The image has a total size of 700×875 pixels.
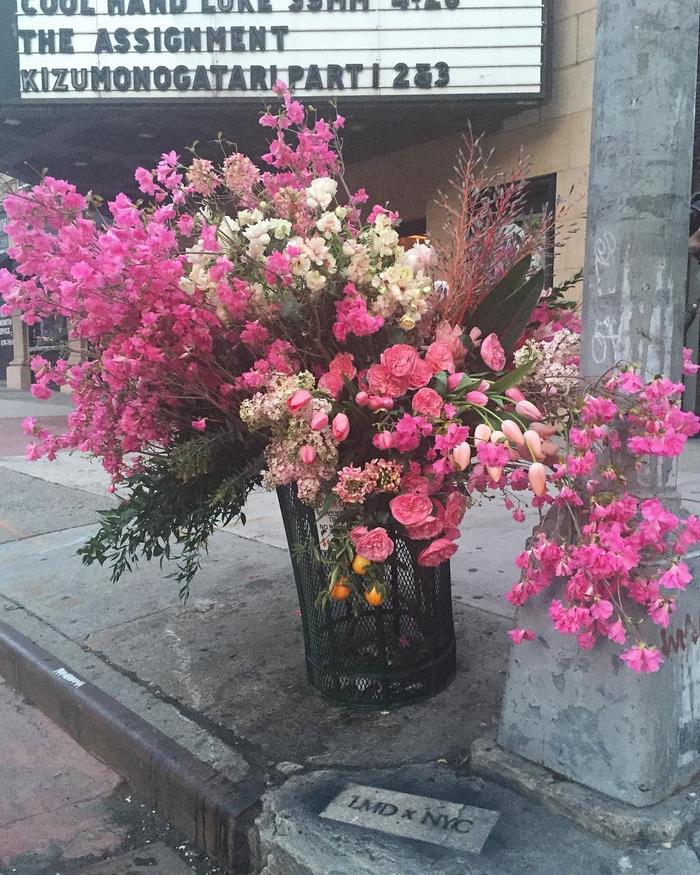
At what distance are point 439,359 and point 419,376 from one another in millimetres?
90

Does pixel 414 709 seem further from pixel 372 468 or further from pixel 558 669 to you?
pixel 372 468

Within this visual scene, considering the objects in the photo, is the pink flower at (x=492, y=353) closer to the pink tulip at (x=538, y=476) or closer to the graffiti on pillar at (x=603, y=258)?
the graffiti on pillar at (x=603, y=258)

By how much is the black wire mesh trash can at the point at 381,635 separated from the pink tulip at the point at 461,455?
2.69ft

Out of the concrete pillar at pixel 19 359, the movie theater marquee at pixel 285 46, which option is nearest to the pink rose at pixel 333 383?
the movie theater marquee at pixel 285 46

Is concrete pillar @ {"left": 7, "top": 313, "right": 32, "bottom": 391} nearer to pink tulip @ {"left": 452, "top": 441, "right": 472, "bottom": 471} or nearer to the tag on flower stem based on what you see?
the tag on flower stem

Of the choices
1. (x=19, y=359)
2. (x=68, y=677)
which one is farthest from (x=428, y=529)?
(x=19, y=359)

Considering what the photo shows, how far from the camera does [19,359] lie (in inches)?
776

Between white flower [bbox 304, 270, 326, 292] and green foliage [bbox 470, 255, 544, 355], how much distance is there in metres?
0.53

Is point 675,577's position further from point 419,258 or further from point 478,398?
point 419,258

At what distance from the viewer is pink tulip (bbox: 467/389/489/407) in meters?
2.20

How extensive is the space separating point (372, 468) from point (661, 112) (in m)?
1.28

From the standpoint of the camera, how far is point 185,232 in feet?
8.63

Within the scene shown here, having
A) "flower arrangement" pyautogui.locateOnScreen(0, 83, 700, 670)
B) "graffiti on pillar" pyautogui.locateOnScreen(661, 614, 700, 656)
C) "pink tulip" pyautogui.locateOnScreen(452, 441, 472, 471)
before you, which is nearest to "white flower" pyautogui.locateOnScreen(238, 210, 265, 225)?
"flower arrangement" pyautogui.locateOnScreen(0, 83, 700, 670)

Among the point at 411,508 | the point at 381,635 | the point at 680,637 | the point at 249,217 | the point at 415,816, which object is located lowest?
the point at 415,816
